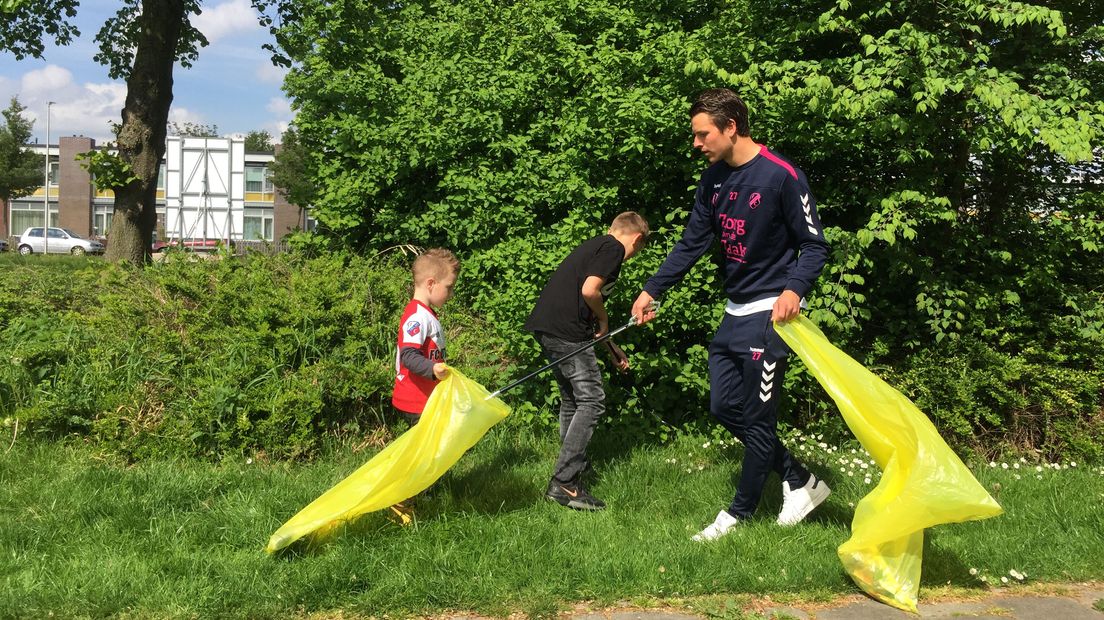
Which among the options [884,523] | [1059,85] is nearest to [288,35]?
[1059,85]

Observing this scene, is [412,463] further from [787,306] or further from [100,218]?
[100,218]

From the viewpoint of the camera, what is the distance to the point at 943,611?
127 inches

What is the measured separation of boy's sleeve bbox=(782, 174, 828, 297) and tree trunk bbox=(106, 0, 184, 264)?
31.8 feet

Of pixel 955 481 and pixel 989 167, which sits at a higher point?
pixel 989 167

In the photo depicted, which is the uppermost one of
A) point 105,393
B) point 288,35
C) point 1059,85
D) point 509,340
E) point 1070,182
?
point 288,35

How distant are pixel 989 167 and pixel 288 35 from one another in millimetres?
8112

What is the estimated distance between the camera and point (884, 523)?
10.6 feet

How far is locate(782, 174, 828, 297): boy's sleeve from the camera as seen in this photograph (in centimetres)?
358

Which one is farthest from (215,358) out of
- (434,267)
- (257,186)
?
(257,186)

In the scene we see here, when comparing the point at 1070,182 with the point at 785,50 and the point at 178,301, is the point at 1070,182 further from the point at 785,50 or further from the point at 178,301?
the point at 178,301

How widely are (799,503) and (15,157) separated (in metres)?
52.4

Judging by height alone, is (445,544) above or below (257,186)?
below

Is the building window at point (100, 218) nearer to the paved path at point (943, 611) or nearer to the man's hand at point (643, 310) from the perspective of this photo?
the man's hand at point (643, 310)

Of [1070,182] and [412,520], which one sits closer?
[412,520]
